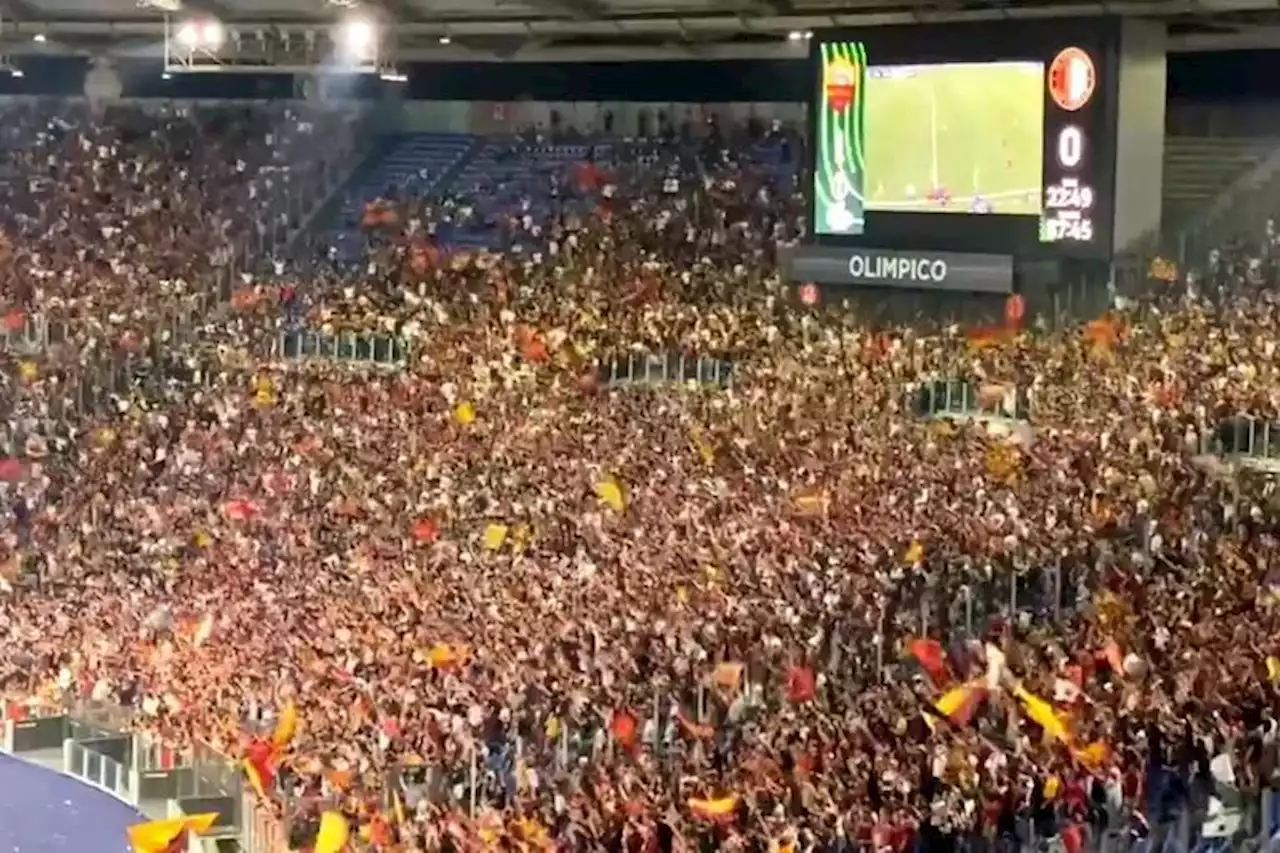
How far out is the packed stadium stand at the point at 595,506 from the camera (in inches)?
516

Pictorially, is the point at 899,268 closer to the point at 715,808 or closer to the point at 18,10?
the point at 715,808

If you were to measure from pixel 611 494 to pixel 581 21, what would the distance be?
784cm

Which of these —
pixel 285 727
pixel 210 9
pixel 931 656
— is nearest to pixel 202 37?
pixel 210 9

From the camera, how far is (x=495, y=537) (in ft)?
66.2

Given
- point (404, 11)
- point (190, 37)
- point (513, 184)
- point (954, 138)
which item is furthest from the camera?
point (513, 184)

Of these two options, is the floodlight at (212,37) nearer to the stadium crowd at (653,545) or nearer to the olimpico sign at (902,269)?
the stadium crowd at (653,545)

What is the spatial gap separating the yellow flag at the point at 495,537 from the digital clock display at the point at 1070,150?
6548mm

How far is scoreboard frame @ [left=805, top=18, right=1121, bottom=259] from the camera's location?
21.5m

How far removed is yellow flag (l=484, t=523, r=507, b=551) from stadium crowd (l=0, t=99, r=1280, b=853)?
0.04 meters

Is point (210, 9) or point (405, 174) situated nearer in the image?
point (210, 9)

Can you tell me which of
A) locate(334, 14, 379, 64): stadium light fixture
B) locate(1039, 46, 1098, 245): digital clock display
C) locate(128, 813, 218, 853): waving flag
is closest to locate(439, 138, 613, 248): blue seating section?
locate(334, 14, 379, 64): stadium light fixture

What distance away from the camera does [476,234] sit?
100 feet

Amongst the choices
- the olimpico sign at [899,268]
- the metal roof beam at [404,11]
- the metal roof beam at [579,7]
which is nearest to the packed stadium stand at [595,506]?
the metal roof beam at [579,7]

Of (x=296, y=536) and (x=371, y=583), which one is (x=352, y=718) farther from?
(x=296, y=536)
